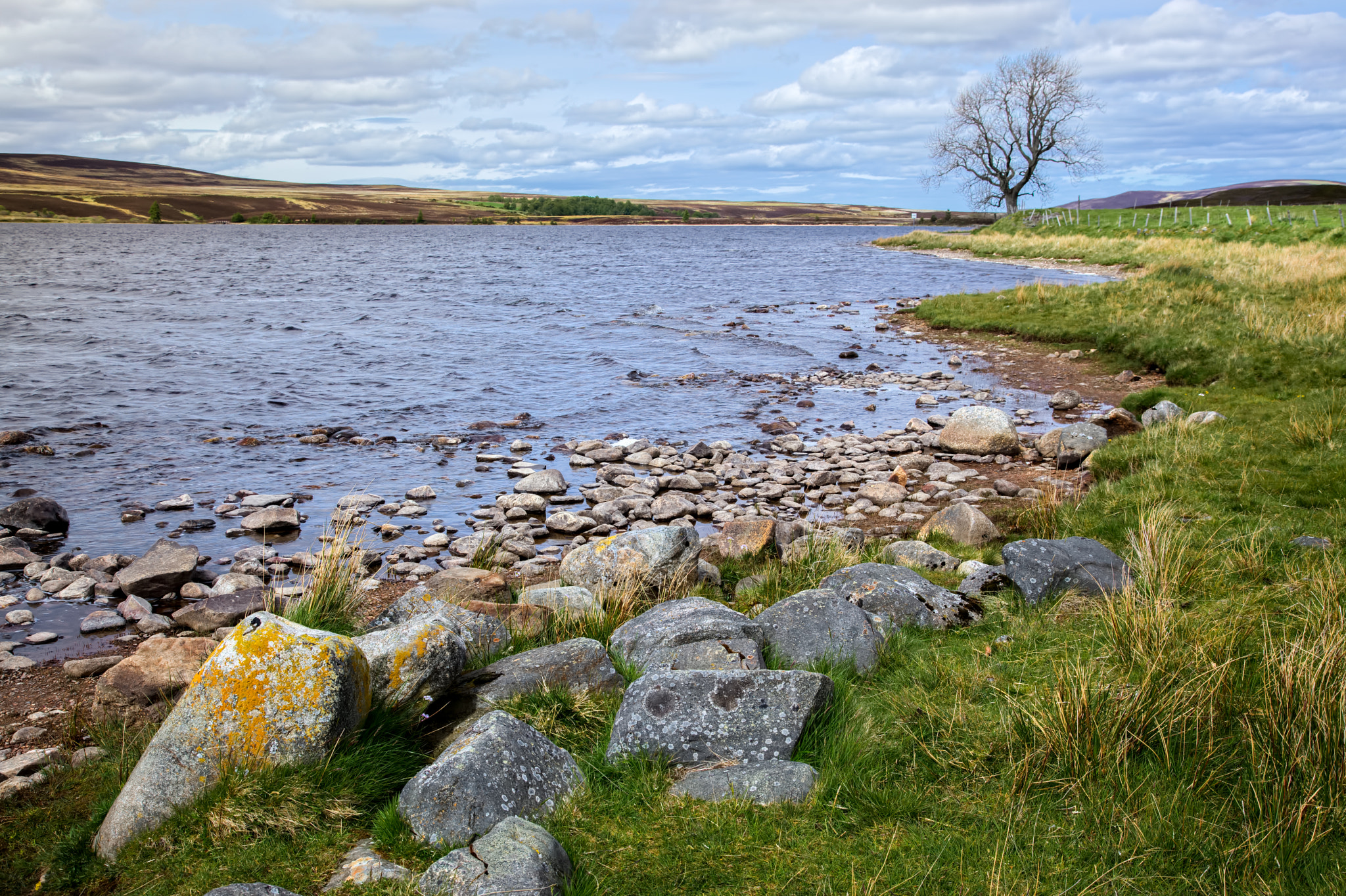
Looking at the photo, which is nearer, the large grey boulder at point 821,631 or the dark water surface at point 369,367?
the large grey boulder at point 821,631

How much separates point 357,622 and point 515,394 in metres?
15.5

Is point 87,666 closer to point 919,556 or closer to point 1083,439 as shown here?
point 919,556

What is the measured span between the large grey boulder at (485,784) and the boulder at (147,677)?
3.36 m

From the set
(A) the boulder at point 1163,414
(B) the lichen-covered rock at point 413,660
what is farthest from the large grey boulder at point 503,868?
(A) the boulder at point 1163,414

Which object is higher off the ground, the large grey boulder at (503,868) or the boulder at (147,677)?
the large grey boulder at (503,868)

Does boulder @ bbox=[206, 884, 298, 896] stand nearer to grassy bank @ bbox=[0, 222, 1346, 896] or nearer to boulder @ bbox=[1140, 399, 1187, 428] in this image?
grassy bank @ bbox=[0, 222, 1346, 896]

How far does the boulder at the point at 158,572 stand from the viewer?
1016 centimetres

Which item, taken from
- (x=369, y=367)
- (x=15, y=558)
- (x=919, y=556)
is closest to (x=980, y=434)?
(x=919, y=556)

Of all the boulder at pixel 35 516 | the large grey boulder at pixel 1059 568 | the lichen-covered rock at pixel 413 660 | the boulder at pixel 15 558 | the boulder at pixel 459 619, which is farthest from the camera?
the boulder at pixel 35 516

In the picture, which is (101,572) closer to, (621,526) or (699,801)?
(621,526)

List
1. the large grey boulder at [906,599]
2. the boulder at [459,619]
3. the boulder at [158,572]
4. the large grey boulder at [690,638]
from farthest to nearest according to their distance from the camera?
the boulder at [158,572] < the large grey boulder at [906,599] < the boulder at [459,619] < the large grey boulder at [690,638]

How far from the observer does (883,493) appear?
1351 centimetres

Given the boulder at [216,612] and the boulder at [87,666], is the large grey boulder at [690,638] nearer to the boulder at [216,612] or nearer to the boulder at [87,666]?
the boulder at [216,612]

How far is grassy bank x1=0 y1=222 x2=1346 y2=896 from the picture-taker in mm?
3996
